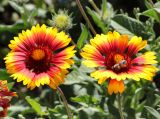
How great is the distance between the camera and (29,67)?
1587mm

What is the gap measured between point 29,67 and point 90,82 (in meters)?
0.54

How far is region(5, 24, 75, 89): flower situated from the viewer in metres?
1.48

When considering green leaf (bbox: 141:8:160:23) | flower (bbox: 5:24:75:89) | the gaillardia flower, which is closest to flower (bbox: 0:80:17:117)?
flower (bbox: 5:24:75:89)

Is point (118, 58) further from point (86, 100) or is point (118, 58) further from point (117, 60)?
point (86, 100)

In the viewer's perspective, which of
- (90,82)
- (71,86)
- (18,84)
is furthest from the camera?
(18,84)

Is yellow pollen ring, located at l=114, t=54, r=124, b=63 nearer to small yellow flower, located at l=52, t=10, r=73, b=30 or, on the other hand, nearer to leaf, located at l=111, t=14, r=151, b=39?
small yellow flower, located at l=52, t=10, r=73, b=30

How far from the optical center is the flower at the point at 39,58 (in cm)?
148

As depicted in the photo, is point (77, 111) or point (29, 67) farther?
point (77, 111)

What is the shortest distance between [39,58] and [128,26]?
503 millimetres

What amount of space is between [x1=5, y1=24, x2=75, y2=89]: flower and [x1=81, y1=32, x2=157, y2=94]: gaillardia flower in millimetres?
72

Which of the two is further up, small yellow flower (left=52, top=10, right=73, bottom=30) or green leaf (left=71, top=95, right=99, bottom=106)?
small yellow flower (left=52, top=10, right=73, bottom=30)

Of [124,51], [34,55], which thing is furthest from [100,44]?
[34,55]

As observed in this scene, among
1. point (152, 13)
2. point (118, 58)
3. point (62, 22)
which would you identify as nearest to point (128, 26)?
point (152, 13)

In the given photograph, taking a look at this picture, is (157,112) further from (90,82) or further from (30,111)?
(30,111)
